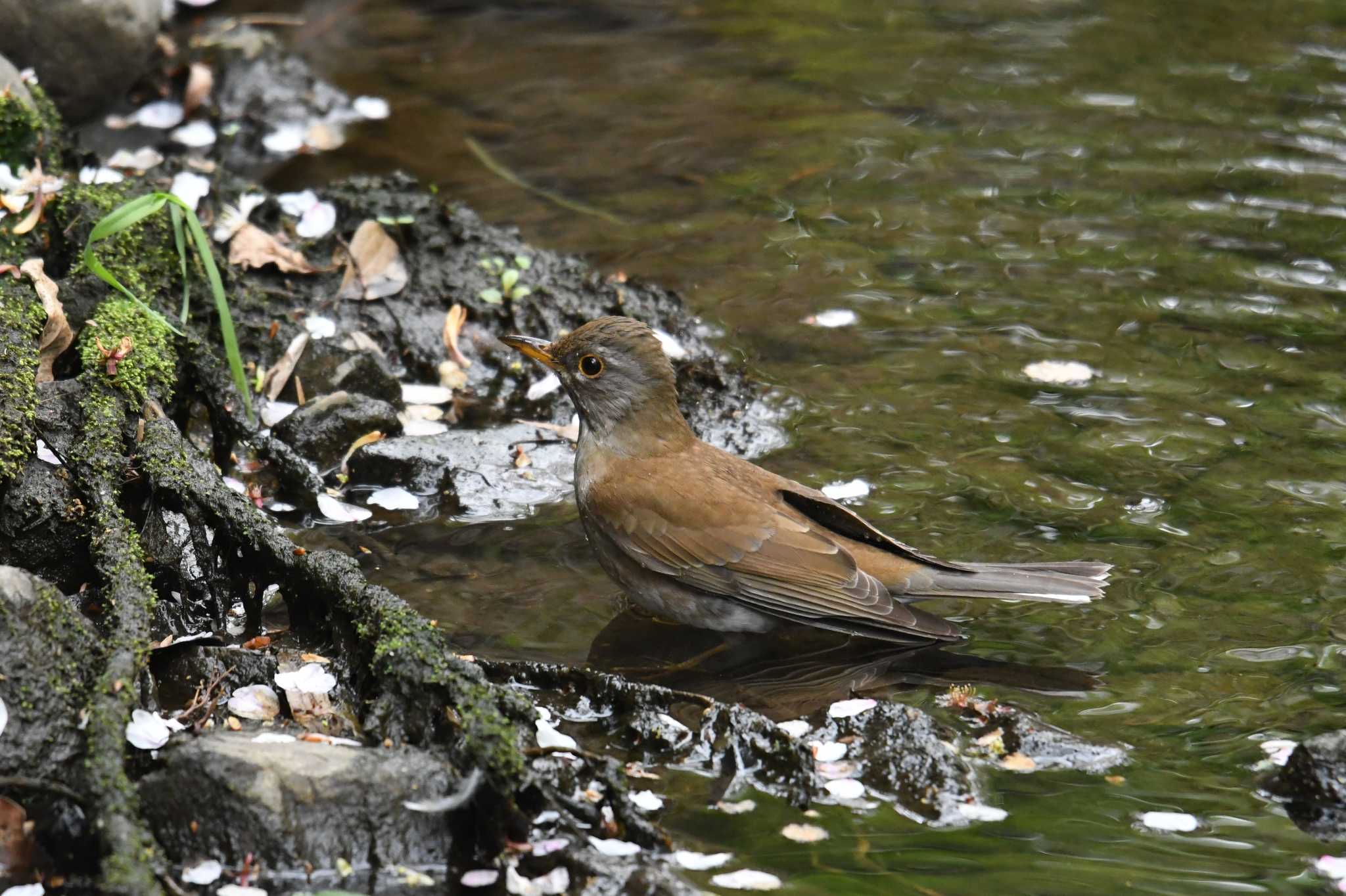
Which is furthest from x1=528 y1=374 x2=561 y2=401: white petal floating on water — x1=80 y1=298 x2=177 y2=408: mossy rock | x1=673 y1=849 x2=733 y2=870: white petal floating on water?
x1=673 y1=849 x2=733 y2=870: white petal floating on water

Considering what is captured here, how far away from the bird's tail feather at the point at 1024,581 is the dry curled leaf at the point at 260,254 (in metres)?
3.95

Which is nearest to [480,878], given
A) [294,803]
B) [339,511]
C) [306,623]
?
[294,803]

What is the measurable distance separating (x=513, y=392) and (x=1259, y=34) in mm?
7689

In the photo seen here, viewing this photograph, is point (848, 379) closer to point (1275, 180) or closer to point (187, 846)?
point (1275, 180)

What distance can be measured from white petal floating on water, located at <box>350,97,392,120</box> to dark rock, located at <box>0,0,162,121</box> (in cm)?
155

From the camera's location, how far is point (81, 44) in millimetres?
9531

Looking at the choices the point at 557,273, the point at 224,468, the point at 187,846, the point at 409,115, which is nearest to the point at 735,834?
A: the point at 187,846

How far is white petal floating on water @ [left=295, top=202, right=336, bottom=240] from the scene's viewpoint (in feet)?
26.5

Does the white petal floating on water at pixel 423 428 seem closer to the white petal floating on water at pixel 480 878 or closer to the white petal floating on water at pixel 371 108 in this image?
the white petal floating on water at pixel 480 878

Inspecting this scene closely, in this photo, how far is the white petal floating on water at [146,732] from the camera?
419cm

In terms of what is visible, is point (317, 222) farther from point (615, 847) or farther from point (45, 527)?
point (615, 847)

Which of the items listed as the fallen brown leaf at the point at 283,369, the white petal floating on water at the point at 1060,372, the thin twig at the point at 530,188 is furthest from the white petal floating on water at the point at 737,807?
the thin twig at the point at 530,188

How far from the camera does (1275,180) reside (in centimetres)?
945

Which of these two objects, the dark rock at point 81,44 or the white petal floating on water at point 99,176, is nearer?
the white petal floating on water at point 99,176
